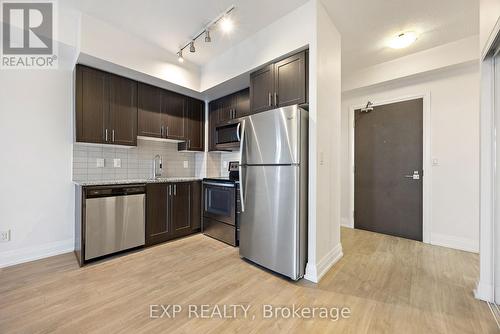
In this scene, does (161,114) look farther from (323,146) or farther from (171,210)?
(323,146)

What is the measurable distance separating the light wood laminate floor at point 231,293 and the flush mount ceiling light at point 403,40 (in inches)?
107

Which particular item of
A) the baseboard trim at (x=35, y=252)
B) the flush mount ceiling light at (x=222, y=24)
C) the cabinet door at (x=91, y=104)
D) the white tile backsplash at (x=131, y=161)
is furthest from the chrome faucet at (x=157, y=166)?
the flush mount ceiling light at (x=222, y=24)

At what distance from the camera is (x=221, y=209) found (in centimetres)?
312

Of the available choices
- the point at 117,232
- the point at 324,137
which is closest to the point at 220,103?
the point at 324,137

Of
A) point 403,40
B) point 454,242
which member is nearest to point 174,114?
point 403,40

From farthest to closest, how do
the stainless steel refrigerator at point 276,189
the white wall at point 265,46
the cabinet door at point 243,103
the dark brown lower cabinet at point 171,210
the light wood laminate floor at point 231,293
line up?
the cabinet door at point 243,103, the dark brown lower cabinet at point 171,210, the white wall at point 265,46, the stainless steel refrigerator at point 276,189, the light wood laminate floor at point 231,293

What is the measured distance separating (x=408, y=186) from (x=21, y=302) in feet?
15.4

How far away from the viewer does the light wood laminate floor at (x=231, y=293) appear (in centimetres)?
144

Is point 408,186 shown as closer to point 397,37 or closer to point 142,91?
point 397,37

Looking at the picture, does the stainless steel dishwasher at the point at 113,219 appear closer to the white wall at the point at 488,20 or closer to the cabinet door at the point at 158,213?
the cabinet door at the point at 158,213

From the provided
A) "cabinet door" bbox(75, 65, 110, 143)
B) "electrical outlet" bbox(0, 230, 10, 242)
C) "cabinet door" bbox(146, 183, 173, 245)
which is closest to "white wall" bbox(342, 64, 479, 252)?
"cabinet door" bbox(146, 183, 173, 245)

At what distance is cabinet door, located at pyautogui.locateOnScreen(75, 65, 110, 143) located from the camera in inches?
98.1

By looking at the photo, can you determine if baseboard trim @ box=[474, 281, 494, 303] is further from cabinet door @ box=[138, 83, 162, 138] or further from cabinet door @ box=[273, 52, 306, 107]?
cabinet door @ box=[138, 83, 162, 138]

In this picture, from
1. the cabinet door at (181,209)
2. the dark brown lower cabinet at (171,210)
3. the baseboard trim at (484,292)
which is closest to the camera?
the baseboard trim at (484,292)
